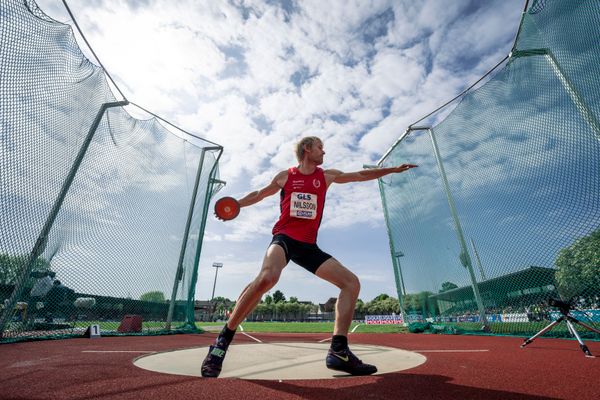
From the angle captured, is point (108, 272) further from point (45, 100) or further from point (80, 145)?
point (45, 100)

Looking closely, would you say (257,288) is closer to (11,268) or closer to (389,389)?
(389,389)

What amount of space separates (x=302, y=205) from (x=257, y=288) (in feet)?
2.92

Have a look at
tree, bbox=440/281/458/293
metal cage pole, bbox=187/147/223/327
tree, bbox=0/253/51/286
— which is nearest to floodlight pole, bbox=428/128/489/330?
tree, bbox=440/281/458/293

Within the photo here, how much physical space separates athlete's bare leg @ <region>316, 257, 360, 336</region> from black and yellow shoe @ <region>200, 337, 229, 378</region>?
953 mm

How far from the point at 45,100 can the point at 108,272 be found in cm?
346

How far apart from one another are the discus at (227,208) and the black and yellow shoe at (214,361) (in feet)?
3.71

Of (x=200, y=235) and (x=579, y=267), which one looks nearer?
(x=579, y=267)

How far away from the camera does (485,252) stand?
6648 millimetres

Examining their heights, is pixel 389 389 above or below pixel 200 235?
below

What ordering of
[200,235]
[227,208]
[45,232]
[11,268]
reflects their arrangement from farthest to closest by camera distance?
[200,235] → [45,232] → [11,268] → [227,208]

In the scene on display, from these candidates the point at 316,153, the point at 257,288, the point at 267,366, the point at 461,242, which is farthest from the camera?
the point at 461,242

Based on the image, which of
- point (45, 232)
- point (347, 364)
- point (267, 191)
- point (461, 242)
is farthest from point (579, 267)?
point (45, 232)

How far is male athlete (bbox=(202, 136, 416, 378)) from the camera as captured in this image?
2301 mm

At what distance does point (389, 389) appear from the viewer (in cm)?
177
